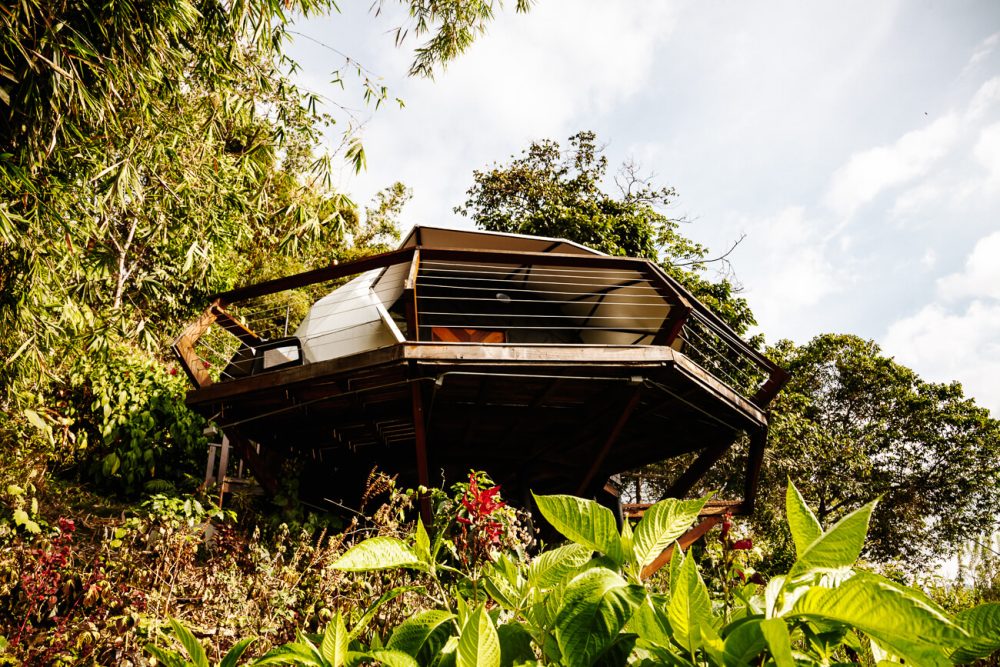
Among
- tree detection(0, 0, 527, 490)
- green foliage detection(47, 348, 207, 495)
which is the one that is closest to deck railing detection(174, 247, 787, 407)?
tree detection(0, 0, 527, 490)

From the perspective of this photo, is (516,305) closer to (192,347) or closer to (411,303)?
(411,303)

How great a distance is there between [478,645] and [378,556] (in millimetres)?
178

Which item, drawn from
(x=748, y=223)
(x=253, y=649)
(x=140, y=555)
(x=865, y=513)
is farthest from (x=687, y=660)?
(x=748, y=223)

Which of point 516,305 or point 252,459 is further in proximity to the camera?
point 516,305

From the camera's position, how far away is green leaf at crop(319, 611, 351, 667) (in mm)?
738

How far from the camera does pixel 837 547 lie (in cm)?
66

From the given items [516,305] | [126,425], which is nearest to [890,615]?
[516,305]

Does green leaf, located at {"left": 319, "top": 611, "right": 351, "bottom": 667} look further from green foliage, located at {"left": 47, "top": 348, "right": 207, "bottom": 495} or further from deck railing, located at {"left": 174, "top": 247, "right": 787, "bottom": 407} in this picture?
green foliage, located at {"left": 47, "top": 348, "right": 207, "bottom": 495}

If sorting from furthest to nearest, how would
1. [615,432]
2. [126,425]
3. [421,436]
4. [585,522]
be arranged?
[126,425] → [615,432] → [421,436] → [585,522]

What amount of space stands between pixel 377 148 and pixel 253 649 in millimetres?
5483

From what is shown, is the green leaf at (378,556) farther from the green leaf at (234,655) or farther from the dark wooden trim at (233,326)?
the dark wooden trim at (233,326)

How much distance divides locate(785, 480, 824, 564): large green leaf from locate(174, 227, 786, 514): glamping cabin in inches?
176

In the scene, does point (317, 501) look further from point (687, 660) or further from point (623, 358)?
point (687, 660)

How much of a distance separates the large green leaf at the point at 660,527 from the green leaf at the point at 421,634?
0.26 meters
